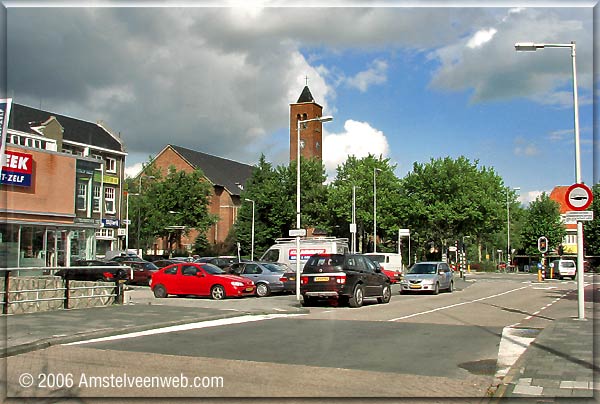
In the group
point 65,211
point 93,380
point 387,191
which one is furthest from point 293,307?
point 387,191

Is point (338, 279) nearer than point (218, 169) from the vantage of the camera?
Yes

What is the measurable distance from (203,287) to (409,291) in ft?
36.3

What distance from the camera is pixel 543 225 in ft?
245

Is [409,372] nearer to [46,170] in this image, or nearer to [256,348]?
[256,348]

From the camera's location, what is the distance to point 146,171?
7700 cm

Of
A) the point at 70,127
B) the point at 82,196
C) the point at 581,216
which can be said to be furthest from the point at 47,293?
the point at 70,127

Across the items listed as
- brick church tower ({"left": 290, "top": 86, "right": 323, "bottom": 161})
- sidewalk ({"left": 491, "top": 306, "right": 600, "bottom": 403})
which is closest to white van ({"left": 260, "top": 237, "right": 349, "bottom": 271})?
sidewalk ({"left": 491, "top": 306, "right": 600, "bottom": 403})

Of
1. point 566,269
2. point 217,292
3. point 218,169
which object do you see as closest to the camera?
point 217,292

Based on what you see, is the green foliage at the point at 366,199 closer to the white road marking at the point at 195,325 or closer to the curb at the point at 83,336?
the white road marking at the point at 195,325

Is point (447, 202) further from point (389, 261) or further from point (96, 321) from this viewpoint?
point (96, 321)

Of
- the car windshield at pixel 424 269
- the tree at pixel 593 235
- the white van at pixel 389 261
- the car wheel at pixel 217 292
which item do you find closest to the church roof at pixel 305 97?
the tree at pixel 593 235

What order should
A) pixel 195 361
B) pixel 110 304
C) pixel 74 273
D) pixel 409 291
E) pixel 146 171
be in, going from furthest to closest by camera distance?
1. pixel 146 171
2. pixel 409 291
3. pixel 74 273
4. pixel 110 304
5. pixel 195 361

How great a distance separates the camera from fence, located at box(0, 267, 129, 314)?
16391 mm

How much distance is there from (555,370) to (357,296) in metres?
12.2
